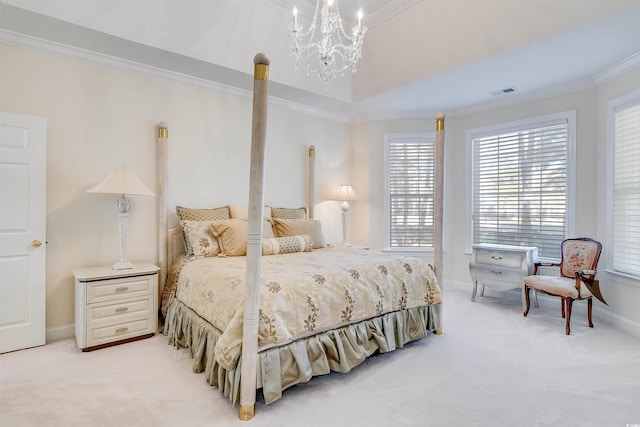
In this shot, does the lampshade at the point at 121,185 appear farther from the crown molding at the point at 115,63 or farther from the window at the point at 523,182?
the window at the point at 523,182

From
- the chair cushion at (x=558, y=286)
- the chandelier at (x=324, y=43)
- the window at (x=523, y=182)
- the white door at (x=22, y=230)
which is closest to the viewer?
the chandelier at (x=324, y=43)

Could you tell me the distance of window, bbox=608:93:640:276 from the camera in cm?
333

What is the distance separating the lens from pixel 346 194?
495cm

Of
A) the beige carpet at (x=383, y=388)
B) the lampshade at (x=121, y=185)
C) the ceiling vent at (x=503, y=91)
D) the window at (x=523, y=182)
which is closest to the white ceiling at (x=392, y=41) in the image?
the ceiling vent at (x=503, y=91)

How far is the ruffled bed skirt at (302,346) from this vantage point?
6.76 ft

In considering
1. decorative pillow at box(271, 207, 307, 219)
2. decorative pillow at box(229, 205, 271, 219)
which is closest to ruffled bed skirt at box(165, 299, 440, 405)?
decorative pillow at box(229, 205, 271, 219)

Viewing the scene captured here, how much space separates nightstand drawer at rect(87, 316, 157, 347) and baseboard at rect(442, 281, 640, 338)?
3503 millimetres

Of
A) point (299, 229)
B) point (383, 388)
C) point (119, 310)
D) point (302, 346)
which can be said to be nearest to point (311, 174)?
point (299, 229)

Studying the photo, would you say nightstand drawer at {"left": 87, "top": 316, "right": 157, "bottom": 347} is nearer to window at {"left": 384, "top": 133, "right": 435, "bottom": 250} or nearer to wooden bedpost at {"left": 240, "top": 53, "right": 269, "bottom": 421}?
wooden bedpost at {"left": 240, "top": 53, "right": 269, "bottom": 421}

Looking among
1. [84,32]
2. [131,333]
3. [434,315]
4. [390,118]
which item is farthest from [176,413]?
[390,118]

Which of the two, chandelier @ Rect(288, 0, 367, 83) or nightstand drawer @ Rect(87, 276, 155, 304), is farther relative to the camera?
nightstand drawer @ Rect(87, 276, 155, 304)

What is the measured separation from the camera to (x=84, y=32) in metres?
2.82

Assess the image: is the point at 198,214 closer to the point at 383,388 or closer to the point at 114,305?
the point at 114,305

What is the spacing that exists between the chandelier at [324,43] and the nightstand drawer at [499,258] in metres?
2.70
